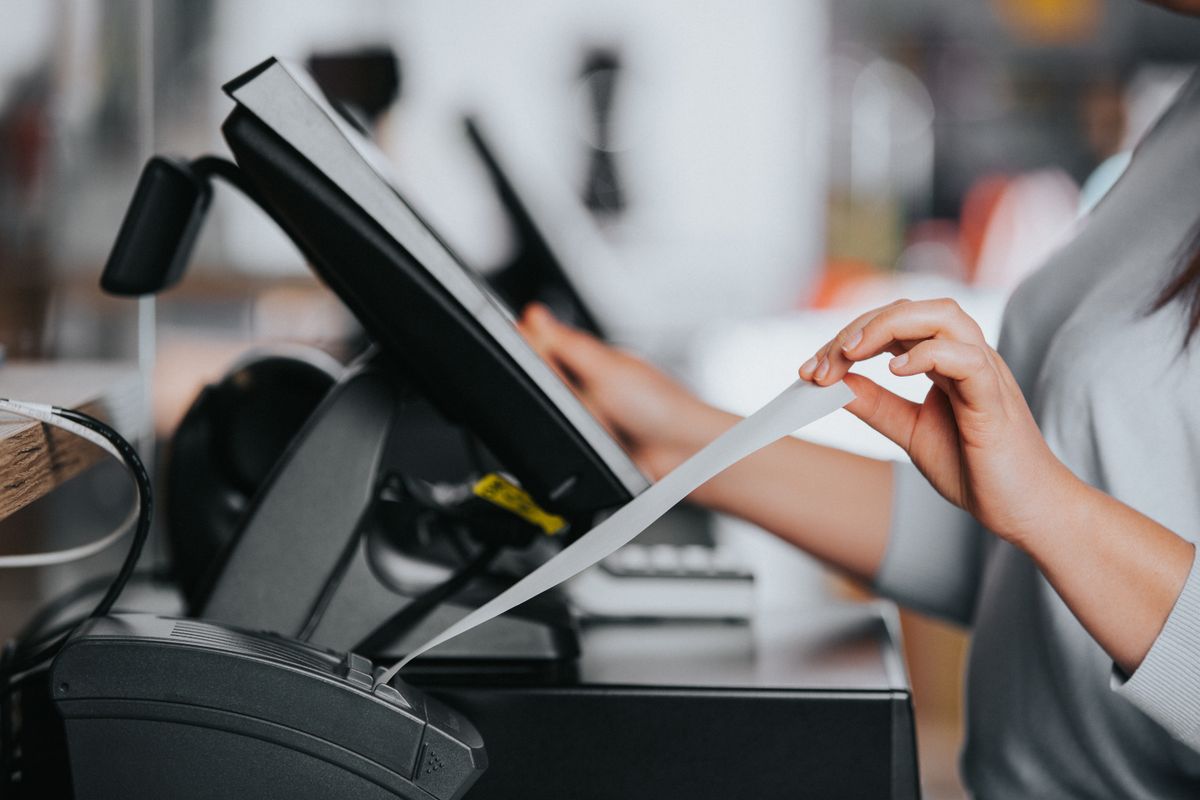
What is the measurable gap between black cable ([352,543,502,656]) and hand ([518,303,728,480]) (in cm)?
24

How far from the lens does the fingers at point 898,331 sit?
1.73 ft

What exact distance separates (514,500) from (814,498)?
0.28 metres

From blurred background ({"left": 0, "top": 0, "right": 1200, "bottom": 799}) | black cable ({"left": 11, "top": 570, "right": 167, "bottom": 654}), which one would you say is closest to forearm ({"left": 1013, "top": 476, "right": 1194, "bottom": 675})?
black cable ({"left": 11, "top": 570, "right": 167, "bottom": 654})

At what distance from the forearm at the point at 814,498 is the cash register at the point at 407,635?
116 millimetres

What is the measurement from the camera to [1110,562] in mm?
571

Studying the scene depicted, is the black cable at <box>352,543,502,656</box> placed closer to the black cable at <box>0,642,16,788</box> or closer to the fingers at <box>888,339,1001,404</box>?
the black cable at <box>0,642,16,788</box>

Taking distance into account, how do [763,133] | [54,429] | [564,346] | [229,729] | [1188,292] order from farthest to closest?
[763,133] < [564,346] < [1188,292] < [54,429] < [229,729]

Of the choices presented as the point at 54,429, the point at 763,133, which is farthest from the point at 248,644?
the point at 763,133

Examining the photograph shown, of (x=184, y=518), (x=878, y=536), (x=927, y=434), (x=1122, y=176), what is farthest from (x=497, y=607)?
(x=1122, y=176)

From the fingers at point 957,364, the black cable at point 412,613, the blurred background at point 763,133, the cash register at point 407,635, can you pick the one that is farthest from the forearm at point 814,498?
the blurred background at point 763,133

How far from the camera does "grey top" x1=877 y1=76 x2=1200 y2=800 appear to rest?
2.31ft

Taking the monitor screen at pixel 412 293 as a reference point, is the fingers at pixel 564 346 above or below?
below

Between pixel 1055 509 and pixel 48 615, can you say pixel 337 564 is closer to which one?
pixel 48 615

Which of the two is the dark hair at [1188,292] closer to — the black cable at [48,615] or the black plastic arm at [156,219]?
the black plastic arm at [156,219]
